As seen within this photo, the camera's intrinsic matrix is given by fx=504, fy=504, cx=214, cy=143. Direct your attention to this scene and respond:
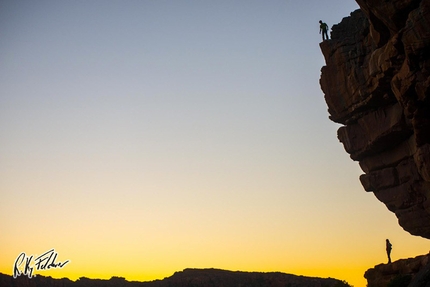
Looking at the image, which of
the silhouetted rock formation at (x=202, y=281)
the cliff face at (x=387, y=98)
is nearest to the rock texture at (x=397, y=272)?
the cliff face at (x=387, y=98)

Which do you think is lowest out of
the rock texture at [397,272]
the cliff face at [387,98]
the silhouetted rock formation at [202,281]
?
the rock texture at [397,272]

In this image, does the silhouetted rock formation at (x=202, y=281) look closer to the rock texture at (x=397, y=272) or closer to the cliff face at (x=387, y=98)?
the cliff face at (x=387, y=98)

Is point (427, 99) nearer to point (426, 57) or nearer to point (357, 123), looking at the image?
point (426, 57)

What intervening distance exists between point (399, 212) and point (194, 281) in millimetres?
63093

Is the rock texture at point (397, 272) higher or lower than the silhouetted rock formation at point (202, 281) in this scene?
lower

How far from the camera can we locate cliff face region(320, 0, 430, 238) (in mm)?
33062

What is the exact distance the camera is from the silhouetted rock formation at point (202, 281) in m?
97.0

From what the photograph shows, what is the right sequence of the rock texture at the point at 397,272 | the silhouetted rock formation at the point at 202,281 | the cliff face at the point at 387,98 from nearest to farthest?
the cliff face at the point at 387,98, the rock texture at the point at 397,272, the silhouetted rock formation at the point at 202,281

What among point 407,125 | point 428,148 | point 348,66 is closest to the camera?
point 428,148

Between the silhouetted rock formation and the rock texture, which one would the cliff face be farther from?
the silhouetted rock formation

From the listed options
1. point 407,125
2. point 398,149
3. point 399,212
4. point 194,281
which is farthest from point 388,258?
point 194,281

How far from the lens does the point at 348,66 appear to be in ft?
148

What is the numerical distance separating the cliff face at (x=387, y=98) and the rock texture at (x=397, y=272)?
206 inches

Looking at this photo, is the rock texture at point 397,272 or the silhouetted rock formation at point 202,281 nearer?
the rock texture at point 397,272
